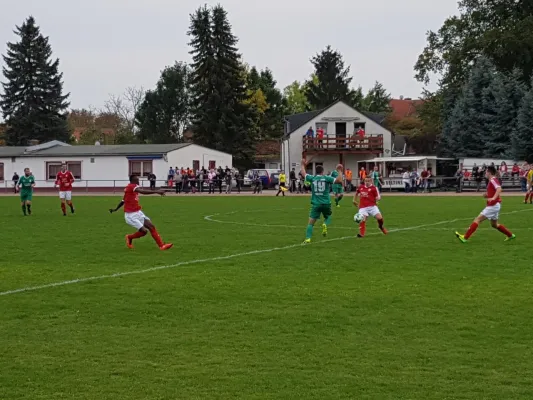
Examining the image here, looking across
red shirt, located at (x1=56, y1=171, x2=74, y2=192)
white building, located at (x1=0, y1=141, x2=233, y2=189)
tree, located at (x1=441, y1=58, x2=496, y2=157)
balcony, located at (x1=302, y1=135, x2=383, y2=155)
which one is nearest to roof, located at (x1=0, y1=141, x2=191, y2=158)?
white building, located at (x1=0, y1=141, x2=233, y2=189)

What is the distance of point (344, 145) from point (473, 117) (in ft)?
36.7

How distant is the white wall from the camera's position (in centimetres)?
6256

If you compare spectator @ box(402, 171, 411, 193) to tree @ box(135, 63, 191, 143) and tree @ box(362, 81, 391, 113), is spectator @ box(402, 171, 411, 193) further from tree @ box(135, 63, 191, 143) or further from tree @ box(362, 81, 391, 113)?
tree @ box(362, 81, 391, 113)

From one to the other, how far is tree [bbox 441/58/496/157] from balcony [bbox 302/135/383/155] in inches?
269

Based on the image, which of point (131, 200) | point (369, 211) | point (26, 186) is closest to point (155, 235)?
point (131, 200)

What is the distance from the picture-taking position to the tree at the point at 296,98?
108 metres

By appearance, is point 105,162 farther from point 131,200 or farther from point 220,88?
point 131,200

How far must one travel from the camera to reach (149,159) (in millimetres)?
62281

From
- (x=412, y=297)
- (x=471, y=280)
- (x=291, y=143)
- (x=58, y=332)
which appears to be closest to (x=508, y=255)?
(x=471, y=280)

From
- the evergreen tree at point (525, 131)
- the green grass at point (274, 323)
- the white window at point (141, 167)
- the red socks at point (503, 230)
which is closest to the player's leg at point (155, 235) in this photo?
the green grass at point (274, 323)

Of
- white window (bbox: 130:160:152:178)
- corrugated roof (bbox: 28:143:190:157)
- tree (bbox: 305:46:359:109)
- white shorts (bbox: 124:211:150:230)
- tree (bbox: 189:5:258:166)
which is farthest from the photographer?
tree (bbox: 305:46:359:109)

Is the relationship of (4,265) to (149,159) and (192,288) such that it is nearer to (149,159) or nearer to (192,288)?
(192,288)

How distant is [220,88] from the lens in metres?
77.7

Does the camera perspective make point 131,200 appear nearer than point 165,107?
Yes
